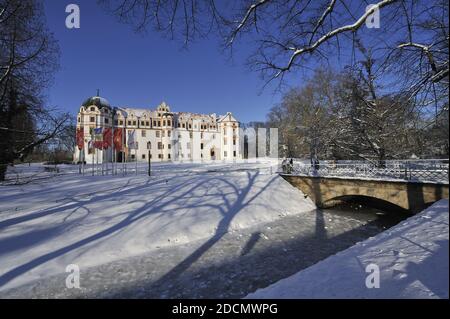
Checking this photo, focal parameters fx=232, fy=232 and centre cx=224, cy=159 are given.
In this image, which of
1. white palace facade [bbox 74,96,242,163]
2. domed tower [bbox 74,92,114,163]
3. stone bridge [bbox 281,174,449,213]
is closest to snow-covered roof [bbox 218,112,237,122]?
white palace facade [bbox 74,96,242,163]

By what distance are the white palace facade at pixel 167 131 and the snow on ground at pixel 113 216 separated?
3661 cm

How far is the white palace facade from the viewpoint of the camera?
165 ft

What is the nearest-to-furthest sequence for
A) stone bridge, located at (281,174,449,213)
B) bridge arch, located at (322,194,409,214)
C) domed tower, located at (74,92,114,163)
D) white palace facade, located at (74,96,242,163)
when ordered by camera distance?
stone bridge, located at (281,174,449,213)
bridge arch, located at (322,194,409,214)
domed tower, located at (74,92,114,163)
white palace facade, located at (74,96,242,163)

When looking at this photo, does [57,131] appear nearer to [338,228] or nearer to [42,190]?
[42,190]

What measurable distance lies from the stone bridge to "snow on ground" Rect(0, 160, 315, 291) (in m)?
1.08

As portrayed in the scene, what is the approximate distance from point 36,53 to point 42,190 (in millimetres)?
10258

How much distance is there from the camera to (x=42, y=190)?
48.0 ft

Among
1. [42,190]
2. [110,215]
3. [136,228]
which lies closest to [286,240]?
[136,228]

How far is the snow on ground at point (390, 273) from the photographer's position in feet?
7.48
